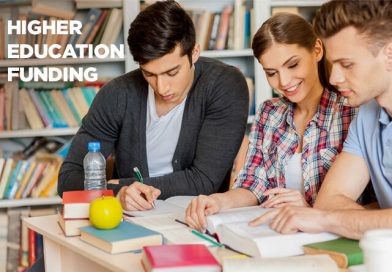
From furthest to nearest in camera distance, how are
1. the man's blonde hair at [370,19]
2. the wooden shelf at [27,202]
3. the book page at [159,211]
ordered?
the wooden shelf at [27,202] → the book page at [159,211] → the man's blonde hair at [370,19]

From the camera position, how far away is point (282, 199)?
178 centimetres

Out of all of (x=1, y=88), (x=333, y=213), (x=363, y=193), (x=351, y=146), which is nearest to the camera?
(x=333, y=213)

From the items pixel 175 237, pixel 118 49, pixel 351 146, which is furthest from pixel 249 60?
pixel 175 237

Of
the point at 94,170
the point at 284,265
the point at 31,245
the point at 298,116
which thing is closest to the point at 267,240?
the point at 284,265

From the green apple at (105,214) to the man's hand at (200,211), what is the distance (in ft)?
0.61

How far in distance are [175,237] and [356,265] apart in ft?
1.62

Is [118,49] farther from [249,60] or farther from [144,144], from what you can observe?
[144,144]

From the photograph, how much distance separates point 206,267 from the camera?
4.14 feet

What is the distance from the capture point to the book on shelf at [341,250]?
1.28 metres

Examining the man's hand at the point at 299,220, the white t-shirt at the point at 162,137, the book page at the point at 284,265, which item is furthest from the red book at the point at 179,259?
the white t-shirt at the point at 162,137

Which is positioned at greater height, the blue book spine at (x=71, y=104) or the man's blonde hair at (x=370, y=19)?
the man's blonde hair at (x=370, y=19)

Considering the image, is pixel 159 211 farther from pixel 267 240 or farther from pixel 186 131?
pixel 267 240

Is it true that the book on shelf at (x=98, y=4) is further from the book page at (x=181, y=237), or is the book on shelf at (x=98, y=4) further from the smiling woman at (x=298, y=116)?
the book page at (x=181, y=237)

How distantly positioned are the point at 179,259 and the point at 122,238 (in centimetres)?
31
